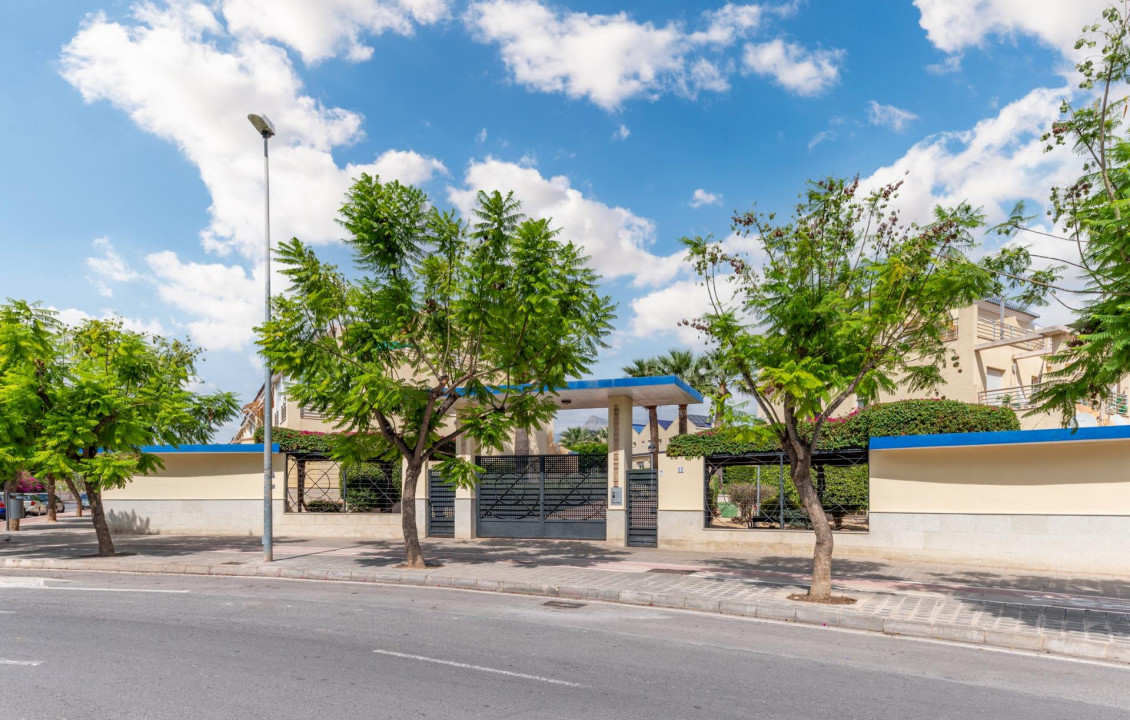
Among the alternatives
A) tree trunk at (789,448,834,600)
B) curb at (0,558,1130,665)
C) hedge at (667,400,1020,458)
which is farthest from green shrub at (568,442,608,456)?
tree trunk at (789,448,834,600)

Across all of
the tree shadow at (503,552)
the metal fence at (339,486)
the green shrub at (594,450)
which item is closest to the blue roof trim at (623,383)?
the green shrub at (594,450)

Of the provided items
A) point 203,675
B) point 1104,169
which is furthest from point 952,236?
point 203,675

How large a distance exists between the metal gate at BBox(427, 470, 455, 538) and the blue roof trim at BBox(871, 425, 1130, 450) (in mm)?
11313

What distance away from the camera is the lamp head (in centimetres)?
1595

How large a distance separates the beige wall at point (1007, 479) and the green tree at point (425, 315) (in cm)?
729

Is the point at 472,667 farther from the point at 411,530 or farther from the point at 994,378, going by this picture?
the point at 994,378

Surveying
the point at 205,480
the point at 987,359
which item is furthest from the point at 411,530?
the point at 987,359

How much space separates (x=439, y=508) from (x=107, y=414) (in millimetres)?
8588

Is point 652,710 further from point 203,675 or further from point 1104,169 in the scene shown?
point 1104,169

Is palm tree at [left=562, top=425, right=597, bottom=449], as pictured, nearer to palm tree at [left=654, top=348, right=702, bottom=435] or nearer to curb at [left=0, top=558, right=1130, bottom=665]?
palm tree at [left=654, top=348, right=702, bottom=435]

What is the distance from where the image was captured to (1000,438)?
14492 mm

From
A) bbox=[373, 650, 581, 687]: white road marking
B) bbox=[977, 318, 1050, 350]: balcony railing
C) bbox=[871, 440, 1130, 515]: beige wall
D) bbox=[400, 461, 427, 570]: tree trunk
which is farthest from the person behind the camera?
bbox=[977, 318, 1050, 350]: balcony railing

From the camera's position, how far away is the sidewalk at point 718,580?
9531mm

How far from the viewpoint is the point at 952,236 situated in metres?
10.1
